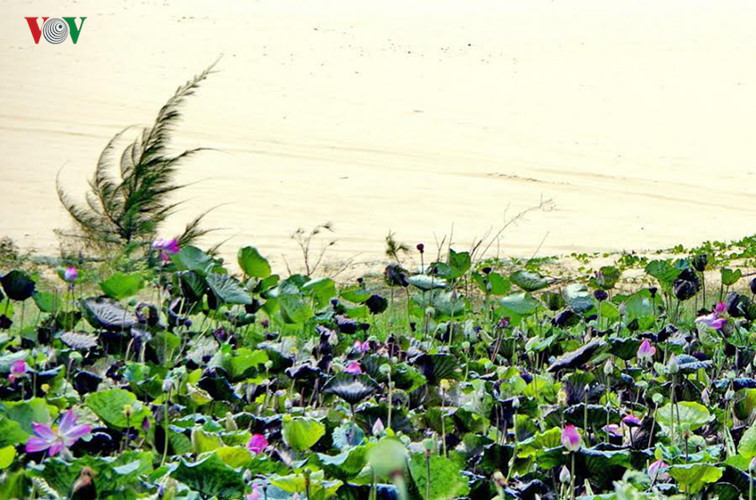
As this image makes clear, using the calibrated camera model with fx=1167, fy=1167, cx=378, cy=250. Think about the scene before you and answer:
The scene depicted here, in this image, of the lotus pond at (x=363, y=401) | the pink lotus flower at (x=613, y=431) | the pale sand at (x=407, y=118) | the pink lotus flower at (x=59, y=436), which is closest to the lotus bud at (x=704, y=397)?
the lotus pond at (x=363, y=401)

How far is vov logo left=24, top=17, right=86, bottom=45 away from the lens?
1186 inches

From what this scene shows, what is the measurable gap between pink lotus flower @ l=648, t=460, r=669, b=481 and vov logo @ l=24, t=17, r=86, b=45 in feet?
93.3

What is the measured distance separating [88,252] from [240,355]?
563cm

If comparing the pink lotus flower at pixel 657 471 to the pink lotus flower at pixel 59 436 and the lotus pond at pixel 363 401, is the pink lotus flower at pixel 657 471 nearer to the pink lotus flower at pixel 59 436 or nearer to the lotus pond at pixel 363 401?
the lotus pond at pixel 363 401

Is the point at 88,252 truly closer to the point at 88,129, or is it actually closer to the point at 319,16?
the point at 88,129

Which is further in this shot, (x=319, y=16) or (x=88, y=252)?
(x=319, y=16)

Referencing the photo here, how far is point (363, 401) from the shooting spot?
263 centimetres

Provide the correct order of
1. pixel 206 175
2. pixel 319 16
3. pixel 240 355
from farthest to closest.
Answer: pixel 319 16
pixel 206 175
pixel 240 355

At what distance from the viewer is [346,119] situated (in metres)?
21.9

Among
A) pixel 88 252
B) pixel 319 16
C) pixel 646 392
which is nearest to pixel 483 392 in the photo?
pixel 646 392

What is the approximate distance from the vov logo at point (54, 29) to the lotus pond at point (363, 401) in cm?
2689

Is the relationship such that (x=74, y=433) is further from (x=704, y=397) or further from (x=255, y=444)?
(x=704, y=397)

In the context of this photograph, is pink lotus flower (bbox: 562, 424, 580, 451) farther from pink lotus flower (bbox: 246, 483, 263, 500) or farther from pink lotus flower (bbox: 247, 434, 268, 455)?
pink lotus flower (bbox: 247, 434, 268, 455)

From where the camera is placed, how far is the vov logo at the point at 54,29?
98.8 ft
